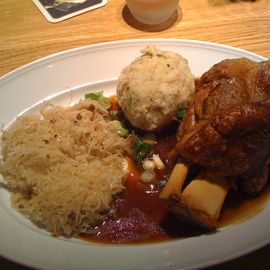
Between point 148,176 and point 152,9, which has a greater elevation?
point 152,9

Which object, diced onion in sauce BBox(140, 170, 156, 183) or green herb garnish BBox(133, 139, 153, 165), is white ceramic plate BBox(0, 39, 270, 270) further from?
green herb garnish BBox(133, 139, 153, 165)

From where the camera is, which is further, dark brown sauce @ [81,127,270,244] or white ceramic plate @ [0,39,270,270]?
dark brown sauce @ [81,127,270,244]

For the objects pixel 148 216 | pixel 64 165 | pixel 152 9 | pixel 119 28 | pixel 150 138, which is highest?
pixel 152 9

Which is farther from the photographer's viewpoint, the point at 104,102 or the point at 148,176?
the point at 104,102

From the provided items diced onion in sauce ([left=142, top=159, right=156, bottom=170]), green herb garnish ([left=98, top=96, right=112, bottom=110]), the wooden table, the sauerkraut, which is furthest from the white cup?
diced onion in sauce ([left=142, top=159, right=156, bottom=170])

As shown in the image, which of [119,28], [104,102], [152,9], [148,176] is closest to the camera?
[148,176]

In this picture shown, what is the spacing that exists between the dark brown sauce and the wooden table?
1.36 meters

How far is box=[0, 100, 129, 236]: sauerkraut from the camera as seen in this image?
186 centimetres

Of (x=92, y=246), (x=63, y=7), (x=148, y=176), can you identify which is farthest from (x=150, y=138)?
(x=63, y=7)

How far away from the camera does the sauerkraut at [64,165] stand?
186cm

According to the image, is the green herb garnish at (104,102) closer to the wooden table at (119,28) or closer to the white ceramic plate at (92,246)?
the white ceramic plate at (92,246)

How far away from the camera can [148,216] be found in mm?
1958

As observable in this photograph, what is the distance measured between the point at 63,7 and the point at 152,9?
0.86 m

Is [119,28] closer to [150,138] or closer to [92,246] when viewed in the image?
[150,138]
